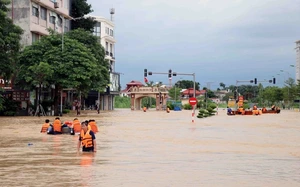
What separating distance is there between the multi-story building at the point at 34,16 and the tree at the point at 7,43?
1035 centimetres

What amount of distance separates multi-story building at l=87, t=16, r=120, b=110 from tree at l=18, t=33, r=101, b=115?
3929 centimetres

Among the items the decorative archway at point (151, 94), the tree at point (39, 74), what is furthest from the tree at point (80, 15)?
the tree at point (39, 74)

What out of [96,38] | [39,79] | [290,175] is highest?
[96,38]

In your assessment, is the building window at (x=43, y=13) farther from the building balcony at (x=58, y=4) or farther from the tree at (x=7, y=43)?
the tree at (x=7, y=43)

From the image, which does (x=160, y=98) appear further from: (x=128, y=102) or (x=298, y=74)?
(x=298, y=74)

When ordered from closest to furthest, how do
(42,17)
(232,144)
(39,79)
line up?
(232,144), (39,79), (42,17)

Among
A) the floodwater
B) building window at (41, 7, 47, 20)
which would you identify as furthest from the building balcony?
the floodwater

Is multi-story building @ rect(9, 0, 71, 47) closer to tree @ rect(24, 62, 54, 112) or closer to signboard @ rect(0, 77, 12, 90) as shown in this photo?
signboard @ rect(0, 77, 12, 90)

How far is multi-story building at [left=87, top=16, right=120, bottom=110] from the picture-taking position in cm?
9869

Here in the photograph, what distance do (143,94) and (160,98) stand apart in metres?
3.35

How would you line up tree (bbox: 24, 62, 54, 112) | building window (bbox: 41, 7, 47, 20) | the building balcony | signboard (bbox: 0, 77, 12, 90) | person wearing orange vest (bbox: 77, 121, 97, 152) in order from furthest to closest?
building window (bbox: 41, 7, 47, 20)
the building balcony
signboard (bbox: 0, 77, 12, 90)
tree (bbox: 24, 62, 54, 112)
person wearing orange vest (bbox: 77, 121, 97, 152)

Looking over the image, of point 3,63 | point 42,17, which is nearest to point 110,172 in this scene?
point 3,63

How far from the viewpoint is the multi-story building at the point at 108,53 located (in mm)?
98688

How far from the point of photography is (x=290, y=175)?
14008mm
